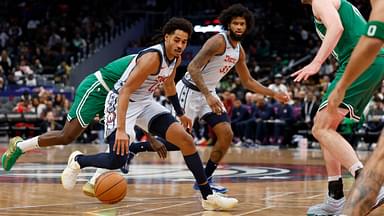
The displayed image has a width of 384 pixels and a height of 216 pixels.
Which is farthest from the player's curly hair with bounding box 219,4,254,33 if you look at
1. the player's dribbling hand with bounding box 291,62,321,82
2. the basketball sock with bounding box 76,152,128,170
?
the player's dribbling hand with bounding box 291,62,321,82

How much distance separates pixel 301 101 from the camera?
746 inches

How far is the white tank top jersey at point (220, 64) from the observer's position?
771 cm

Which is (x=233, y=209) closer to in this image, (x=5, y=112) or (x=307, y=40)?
(x=5, y=112)

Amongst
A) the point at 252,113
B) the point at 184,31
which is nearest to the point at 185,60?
the point at 252,113

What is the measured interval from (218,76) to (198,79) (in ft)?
1.70

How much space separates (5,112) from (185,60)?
7.00 metres

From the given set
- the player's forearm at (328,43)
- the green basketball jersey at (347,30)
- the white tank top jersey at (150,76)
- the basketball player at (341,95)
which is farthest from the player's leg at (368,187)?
the white tank top jersey at (150,76)

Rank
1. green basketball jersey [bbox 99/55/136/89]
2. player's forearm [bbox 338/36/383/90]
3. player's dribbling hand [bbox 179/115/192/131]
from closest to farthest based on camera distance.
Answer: player's forearm [bbox 338/36/383/90] < green basketball jersey [bbox 99/55/136/89] < player's dribbling hand [bbox 179/115/192/131]

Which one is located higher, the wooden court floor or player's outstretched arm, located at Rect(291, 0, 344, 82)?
player's outstretched arm, located at Rect(291, 0, 344, 82)

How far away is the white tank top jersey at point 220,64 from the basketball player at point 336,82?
5.52ft

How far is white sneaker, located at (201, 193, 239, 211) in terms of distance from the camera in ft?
20.4

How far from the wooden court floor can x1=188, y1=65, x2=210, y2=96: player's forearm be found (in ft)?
3.11

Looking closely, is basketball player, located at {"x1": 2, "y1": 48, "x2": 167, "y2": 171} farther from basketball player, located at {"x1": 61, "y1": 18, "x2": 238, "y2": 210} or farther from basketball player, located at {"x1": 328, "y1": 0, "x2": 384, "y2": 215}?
basketball player, located at {"x1": 328, "y1": 0, "x2": 384, "y2": 215}

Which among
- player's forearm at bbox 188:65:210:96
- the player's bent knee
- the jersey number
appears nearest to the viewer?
the player's bent knee
